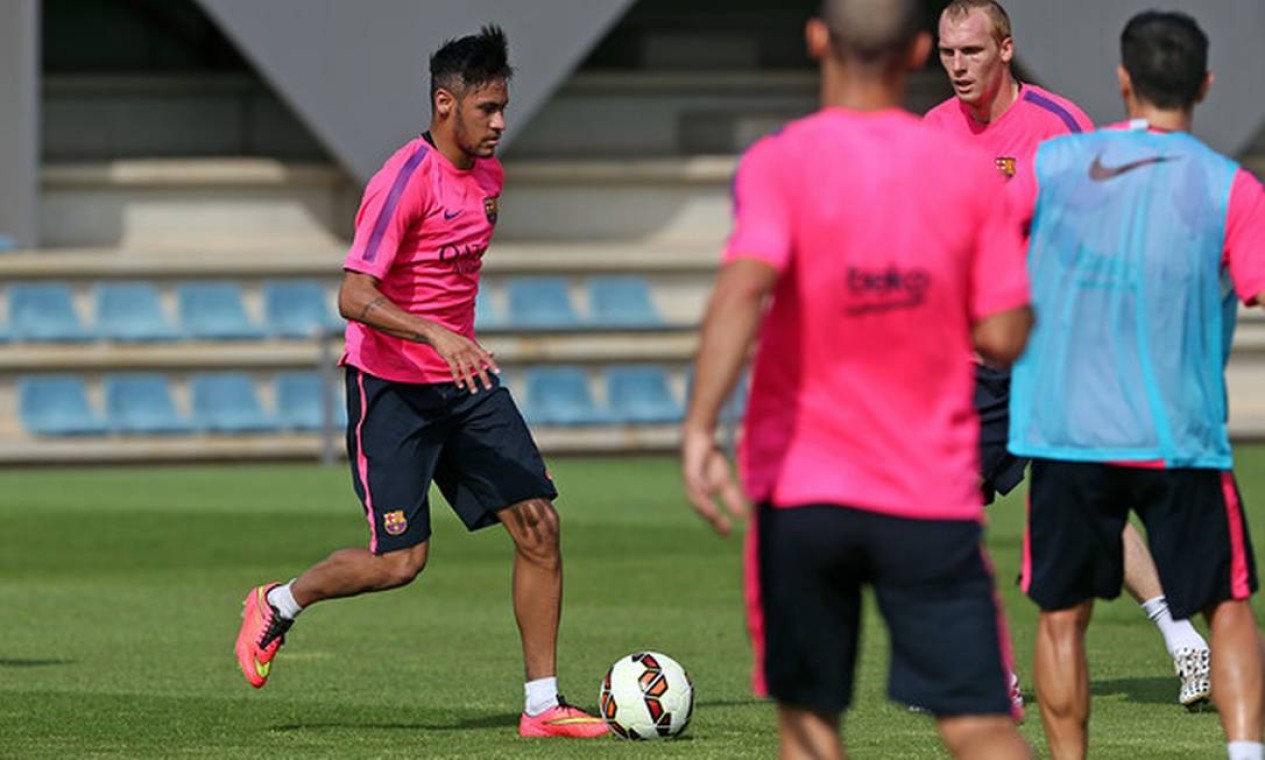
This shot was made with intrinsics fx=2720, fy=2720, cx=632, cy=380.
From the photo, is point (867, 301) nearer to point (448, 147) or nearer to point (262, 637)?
point (448, 147)

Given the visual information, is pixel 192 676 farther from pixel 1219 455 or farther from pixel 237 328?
pixel 237 328

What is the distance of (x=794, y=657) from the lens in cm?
566

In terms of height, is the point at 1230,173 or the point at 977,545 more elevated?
the point at 1230,173

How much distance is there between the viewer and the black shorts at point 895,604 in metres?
5.54

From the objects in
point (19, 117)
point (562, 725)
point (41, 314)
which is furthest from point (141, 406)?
point (562, 725)

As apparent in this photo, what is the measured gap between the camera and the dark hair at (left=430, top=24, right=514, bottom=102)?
9133mm

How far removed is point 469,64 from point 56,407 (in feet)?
61.7

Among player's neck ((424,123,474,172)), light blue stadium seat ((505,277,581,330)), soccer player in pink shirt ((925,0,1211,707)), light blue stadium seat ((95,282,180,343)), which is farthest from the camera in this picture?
light blue stadium seat ((505,277,581,330))

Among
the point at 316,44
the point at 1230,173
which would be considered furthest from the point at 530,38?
the point at 1230,173

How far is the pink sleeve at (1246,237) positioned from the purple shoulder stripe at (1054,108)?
2805mm

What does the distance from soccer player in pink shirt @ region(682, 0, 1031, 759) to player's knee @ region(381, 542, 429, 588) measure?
3860 mm

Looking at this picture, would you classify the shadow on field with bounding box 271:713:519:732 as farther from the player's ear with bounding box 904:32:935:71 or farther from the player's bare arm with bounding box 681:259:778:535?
the player's ear with bounding box 904:32:935:71


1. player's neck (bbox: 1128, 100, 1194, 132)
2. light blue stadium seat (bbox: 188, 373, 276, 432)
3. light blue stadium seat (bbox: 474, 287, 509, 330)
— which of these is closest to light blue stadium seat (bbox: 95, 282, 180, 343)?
light blue stadium seat (bbox: 188, 373, 276, 432)

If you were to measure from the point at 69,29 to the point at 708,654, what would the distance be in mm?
21981
